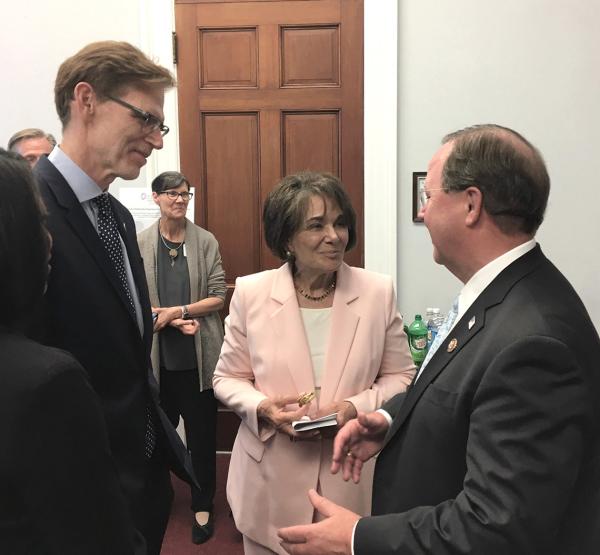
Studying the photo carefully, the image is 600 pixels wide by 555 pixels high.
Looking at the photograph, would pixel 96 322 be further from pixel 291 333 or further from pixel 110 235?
pixel 291 333

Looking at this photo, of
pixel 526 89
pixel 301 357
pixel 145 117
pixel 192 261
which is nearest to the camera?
pixel 145 117

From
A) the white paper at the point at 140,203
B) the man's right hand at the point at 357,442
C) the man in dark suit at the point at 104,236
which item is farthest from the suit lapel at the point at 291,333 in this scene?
the white paper at the point at 140,203

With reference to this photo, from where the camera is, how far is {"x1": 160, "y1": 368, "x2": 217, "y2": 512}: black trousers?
2.95 m

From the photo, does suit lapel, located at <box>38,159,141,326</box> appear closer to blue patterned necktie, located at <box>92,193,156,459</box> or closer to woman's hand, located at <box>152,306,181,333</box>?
blue patterned necktie, located at <box>92,193,156,459</box>

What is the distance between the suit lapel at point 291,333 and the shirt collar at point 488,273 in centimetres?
65

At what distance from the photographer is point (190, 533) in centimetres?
283

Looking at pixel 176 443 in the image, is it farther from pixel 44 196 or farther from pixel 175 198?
pixel 175 198

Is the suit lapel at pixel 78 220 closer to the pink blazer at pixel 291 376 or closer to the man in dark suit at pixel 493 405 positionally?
the pink blazer at pixel 291 376

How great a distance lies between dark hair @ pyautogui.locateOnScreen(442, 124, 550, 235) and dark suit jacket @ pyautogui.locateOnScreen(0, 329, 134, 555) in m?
0.74

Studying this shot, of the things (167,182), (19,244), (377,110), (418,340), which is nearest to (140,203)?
(167,182)

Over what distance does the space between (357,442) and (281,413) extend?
0.27 metres

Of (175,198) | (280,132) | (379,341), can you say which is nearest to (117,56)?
(379,341)

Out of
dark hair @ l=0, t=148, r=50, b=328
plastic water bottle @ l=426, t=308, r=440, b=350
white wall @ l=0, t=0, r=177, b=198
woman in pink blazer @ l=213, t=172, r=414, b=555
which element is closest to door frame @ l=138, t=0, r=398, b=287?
white wall @ l=0, t=0, r=177, b=198

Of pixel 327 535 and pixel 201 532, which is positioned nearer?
pixel 327 535
